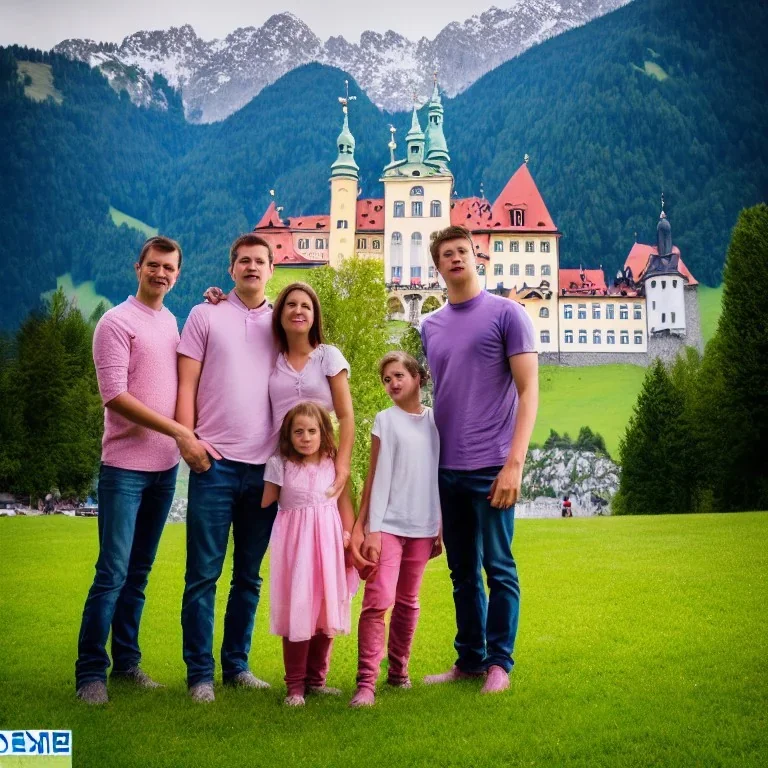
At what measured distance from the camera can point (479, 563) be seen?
2.97 metres

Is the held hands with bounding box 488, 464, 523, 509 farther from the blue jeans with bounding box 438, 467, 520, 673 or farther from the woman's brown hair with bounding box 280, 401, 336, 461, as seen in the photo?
the woman's brown hair with bounding box 280, 401, 336, 461

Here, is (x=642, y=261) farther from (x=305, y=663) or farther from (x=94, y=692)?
(x=94, y=692)

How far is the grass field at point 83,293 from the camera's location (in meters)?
26.4

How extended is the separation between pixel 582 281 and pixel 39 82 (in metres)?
18.5

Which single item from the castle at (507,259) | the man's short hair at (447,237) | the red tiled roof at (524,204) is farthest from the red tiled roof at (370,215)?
the man's short hair at (447,237)

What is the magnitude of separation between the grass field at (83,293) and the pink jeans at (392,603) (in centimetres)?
2513

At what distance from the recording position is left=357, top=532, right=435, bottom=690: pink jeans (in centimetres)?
267

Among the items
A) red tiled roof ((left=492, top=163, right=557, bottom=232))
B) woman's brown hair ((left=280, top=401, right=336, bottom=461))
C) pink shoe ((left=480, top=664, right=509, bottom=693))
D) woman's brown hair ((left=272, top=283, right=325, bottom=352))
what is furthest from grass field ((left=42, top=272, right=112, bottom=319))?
pink shoe ((left=480, top=664, right=509, bottom=693))

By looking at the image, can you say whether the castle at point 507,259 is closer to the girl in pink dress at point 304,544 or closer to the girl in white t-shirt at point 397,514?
the girl in white t-shirt at point 397,514

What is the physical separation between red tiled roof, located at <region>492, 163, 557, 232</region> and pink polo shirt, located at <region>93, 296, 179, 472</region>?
2416 cm

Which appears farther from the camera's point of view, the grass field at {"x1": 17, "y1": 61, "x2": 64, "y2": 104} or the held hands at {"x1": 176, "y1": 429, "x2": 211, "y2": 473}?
the grass field at {"x1": 17, "y1": 61, "x2": 64, "y2": 104}

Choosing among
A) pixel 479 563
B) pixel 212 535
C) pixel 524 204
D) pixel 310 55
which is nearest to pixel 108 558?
pixel 212 535

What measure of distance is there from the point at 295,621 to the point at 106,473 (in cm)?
81

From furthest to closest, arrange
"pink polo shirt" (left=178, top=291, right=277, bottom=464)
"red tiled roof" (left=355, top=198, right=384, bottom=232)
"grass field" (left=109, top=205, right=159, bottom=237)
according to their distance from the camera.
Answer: "grass field" (left=109, top=205, right=159, bottom=237) < "red tiled roof" (left=355, top=198, right=384, bottom=232) < "pink polo shirt" (left=178, top=291, right=277, bottom=464)
